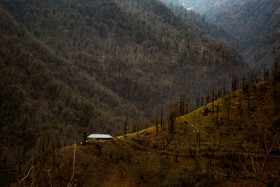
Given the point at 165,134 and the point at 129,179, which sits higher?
the point at 165,134

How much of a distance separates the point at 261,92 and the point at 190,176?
6162 cm

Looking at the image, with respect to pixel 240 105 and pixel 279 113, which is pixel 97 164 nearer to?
pixel 240 105

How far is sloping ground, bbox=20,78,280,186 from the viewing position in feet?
285

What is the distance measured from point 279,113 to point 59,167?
315ft

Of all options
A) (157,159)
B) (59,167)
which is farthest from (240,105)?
(59,167)

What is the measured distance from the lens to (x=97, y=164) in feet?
336

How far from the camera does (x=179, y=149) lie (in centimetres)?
10138

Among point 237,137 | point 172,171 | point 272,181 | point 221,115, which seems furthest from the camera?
point 221,115

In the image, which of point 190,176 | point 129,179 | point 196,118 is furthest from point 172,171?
point 196,118

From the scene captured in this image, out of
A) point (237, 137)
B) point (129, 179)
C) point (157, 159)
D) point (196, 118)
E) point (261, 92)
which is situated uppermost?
point (261, 92)

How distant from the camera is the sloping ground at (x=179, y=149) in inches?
3418

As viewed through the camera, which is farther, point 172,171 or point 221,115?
point 221,115

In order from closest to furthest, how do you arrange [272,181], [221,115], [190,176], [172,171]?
[272,181]
[190,176]
[172,171]
[221,115]

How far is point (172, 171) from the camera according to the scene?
3479 inches
